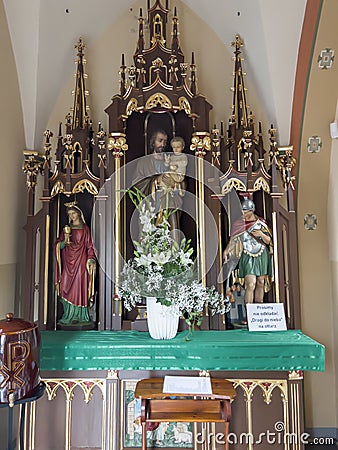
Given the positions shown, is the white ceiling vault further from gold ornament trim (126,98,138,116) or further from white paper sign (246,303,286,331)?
white paper sign (246,303,286,331)

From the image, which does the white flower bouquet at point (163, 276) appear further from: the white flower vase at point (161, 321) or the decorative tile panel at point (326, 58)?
the decorative tile panel at point (326, 58)

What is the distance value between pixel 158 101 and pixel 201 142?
54 centimetres

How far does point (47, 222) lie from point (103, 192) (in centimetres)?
55

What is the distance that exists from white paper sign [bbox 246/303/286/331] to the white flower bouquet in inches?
10.0

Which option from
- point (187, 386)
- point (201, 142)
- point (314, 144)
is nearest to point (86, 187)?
point (201, 142)

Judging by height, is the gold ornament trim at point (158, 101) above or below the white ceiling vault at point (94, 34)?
below

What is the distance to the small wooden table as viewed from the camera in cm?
273

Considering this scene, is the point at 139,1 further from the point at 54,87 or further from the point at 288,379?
the point at 288,379

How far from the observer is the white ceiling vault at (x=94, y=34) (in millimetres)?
4191

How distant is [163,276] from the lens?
11.8ft

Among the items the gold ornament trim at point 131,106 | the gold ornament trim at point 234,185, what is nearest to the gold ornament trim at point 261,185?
the gold ornament trim at point 234,185

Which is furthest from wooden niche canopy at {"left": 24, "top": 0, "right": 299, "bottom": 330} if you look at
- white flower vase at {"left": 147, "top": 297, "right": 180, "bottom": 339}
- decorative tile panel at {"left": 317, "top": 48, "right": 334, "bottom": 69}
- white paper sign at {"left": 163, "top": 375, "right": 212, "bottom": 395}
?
white paper sign at {"left": 163, "top": 375, "right": 212, "bottom": 395}

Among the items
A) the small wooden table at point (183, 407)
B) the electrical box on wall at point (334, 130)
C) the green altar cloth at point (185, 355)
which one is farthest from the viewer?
the electrical box on wall at point (334, 130)

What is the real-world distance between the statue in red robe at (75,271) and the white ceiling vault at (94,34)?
1.05 m
